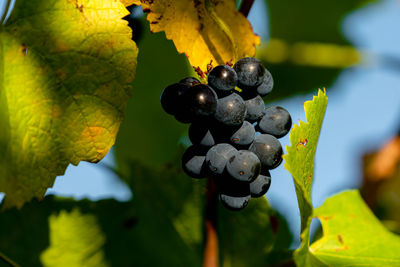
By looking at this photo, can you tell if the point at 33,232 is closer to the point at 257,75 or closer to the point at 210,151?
the point at 210,151

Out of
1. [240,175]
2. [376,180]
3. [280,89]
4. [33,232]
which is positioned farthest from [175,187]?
[280,89]

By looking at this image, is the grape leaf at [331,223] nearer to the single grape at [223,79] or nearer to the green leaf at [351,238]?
the green leaf at [351,238]

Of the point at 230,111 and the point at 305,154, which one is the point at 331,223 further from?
the point at 230,111

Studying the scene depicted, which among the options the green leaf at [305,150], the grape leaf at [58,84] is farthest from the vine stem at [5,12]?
the green leaf at [305,150]

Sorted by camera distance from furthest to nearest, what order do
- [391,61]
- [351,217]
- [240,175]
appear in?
[391,61], [351,217], [240,175]

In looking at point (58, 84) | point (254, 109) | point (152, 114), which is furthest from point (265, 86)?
point (152, 114)

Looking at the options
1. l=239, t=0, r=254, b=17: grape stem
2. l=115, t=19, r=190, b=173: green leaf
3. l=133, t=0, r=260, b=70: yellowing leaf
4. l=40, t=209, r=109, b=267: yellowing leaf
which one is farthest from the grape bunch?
l=115, t=19, r=190, b=173: green leaf
